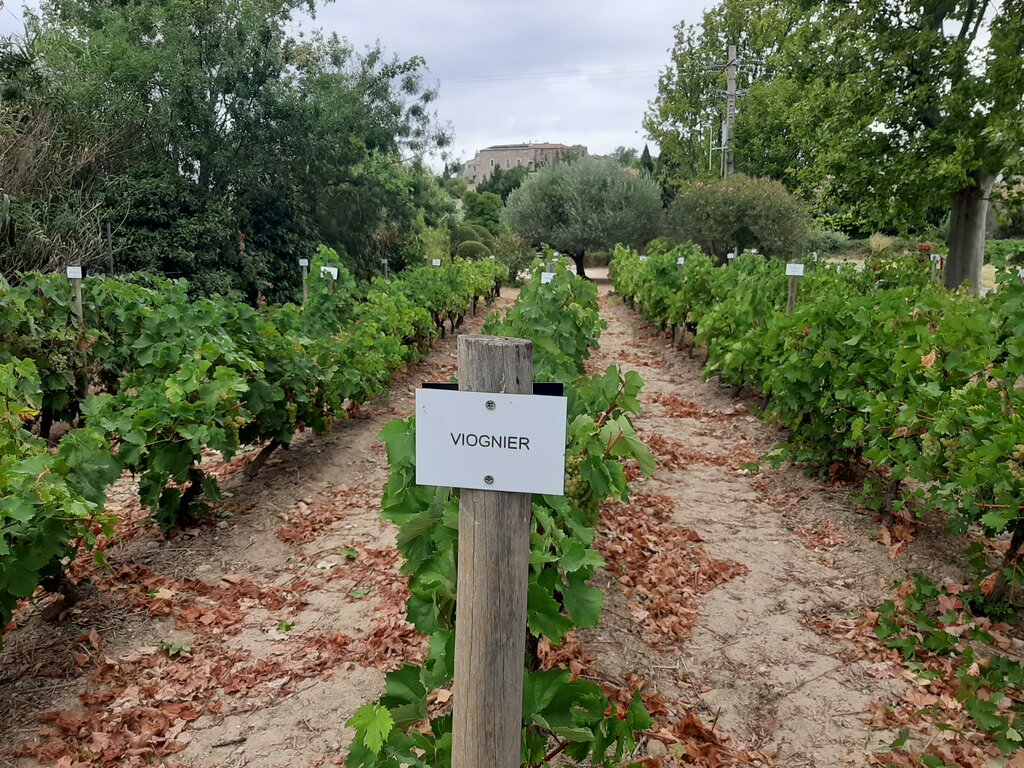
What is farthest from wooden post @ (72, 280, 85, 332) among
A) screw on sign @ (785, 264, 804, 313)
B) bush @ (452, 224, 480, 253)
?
bush @ (452, 224, 480, 253)

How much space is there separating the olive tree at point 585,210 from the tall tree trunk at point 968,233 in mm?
16302

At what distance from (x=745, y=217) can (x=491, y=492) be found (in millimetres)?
24816

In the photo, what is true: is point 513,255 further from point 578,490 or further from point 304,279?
point 578,490

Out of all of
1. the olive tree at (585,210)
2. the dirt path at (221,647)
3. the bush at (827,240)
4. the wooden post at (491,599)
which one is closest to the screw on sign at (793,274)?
the dirt path at (221,647)

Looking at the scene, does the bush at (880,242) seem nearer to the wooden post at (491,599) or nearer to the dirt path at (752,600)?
the dirt path at (752,600)

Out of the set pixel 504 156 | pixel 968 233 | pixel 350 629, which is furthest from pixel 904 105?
pixel 504 156

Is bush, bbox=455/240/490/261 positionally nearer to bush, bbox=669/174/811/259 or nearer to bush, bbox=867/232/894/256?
bush, bbox=669/174/811/259

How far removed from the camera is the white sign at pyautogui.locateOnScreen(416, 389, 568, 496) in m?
1.66

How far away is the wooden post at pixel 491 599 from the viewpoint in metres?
1.74

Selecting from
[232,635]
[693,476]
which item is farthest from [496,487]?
[693,476]

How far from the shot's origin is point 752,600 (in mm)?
4281

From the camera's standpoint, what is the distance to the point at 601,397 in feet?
11.7

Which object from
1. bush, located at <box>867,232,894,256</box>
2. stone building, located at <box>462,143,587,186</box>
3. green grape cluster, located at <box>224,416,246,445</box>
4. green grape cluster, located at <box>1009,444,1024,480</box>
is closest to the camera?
green grape cluster, located at <box>1009,444,1024,480</box>

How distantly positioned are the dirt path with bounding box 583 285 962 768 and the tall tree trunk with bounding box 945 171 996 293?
1056 centimetres
